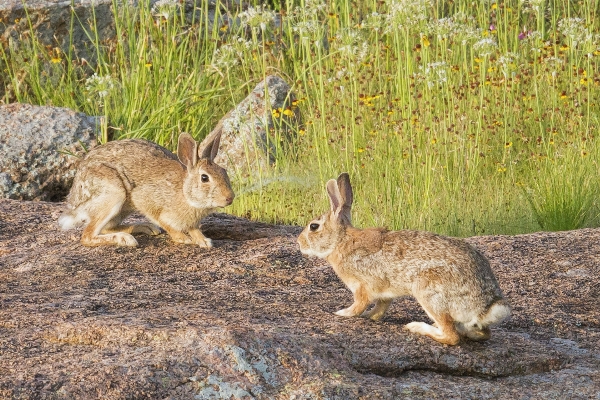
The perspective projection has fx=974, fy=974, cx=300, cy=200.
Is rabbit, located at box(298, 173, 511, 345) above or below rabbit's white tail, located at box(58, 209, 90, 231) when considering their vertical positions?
above

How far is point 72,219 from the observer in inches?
261

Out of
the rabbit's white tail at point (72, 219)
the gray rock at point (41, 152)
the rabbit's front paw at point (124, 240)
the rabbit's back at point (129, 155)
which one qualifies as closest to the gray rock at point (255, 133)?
the gray rock at point (41, 152)

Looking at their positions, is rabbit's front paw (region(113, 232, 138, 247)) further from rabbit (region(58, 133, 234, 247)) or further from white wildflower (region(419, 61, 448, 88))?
white wildflower (region(419, 61, 448, 88))

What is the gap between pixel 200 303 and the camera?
482cm

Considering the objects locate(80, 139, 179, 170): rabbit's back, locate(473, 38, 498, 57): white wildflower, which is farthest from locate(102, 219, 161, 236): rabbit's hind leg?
locate(473, 38, 498, 57): white wildflower

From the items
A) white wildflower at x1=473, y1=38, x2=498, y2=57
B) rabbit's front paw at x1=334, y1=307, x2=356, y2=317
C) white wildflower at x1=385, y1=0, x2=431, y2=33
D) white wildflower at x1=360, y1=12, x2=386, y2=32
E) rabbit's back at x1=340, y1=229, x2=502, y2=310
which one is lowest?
rabbit's front paw at x1=334, y1=307, x2=356, y2=317

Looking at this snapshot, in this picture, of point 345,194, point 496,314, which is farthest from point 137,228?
point 496,314

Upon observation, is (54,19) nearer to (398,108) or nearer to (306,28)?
(306,28)

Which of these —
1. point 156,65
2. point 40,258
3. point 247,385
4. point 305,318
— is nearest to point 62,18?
point 156,65

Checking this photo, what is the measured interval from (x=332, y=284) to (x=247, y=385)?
1902 millimetres

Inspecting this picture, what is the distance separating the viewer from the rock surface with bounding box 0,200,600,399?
3611 millimetres

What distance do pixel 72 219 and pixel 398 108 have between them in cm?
391

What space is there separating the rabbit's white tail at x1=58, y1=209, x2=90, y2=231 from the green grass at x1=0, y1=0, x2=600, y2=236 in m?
1.99

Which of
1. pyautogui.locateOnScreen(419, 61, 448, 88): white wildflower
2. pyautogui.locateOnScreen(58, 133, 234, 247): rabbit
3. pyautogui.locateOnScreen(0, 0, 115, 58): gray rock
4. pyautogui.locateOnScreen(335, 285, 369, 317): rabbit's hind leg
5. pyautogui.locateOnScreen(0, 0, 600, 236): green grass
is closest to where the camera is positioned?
pyautogui.locateOnScreen(335, 285, 369, 317): rabbit's hind leg
